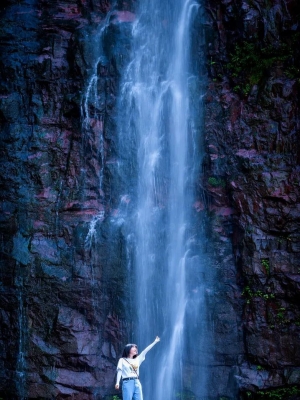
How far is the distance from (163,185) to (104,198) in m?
1.46

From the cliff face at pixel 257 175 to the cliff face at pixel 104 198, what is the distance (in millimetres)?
26

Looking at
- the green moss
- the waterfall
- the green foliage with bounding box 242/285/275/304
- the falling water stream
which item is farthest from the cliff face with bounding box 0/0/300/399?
the waterfall

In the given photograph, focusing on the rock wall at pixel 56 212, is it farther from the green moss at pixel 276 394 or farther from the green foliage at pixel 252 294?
the green moss at pixel 276 394

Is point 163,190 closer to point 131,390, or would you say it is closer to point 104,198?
point 104,198

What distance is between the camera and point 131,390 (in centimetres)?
713

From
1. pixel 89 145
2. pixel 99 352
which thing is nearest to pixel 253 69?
pixel 89 145

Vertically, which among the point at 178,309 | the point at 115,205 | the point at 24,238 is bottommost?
the point at 178,309

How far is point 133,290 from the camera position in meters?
10.7

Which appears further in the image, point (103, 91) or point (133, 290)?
point (103, 91)

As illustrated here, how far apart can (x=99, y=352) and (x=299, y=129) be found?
22.1 feet

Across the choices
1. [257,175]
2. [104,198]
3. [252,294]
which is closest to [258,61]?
[257,175]

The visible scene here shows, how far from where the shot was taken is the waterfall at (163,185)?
10.4 m

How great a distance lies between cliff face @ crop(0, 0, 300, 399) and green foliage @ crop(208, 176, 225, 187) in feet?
0.11

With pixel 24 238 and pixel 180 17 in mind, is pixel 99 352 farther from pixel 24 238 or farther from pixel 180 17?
pixel 180 17
